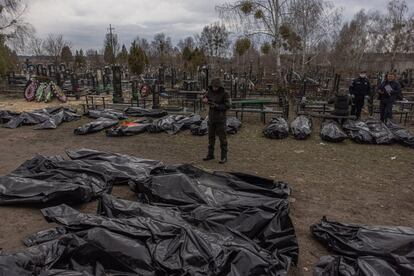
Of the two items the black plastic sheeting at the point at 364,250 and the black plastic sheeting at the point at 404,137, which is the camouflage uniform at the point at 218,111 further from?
the black plastic sheeting at the point at 404,137

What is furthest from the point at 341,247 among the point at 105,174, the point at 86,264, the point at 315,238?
the point at 105,174

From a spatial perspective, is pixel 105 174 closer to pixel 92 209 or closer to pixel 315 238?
pixel 92 209

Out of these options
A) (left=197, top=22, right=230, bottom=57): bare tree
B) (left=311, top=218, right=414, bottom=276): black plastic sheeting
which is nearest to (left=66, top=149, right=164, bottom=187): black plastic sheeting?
(left=311, top=218, right=414, bottom=276): black plastic sheeting

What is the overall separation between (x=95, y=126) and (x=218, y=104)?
199 inches

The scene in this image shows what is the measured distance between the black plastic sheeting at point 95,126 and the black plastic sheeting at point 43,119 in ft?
4.82

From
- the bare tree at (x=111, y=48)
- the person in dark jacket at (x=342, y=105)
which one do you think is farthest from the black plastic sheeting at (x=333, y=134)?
the bare tree at (x=111, y=48)

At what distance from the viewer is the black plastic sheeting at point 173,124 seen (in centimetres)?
970

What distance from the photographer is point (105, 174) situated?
5.21m

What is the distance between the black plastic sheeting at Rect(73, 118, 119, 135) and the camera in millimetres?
9664

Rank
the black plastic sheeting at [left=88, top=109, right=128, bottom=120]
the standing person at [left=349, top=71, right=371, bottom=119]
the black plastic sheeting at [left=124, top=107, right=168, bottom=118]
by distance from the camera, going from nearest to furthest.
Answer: the standing person at [left=349, top=71, right=371, bottom=119]
the black plastic sheeting at [left=88, top=109, right=128, bottom=120]
the black plastic sheeting at [left=124, top=107, right=168, bottom=118]

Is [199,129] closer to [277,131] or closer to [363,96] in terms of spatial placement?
[277,131]

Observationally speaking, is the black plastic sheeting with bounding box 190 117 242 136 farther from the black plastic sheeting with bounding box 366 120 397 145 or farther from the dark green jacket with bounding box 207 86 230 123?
the black plastic sheeting with bounding box 366 120 397 145

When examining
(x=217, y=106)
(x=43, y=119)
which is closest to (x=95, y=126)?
(x=43, y=119)

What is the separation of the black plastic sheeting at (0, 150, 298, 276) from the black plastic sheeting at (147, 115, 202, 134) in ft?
17.0
